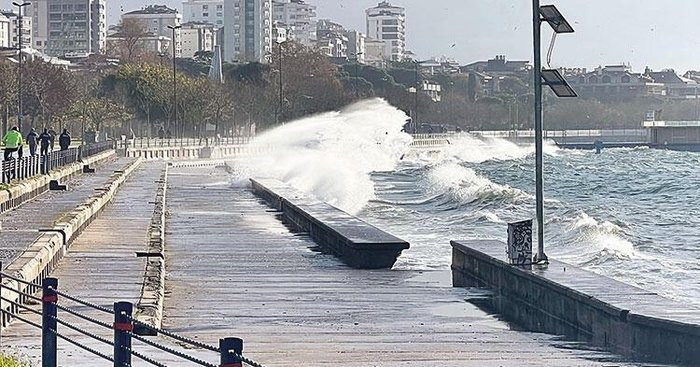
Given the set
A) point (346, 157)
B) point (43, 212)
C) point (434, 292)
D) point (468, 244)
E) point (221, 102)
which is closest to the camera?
point (434, 292)

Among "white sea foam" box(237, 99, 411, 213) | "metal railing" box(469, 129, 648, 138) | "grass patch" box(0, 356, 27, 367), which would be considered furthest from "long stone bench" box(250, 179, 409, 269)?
"metal railing" box(469, 129, 648, 138)

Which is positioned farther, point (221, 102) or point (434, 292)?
point (221, 102)

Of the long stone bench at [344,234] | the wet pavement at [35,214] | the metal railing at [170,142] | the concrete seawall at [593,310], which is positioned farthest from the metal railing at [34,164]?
the metal railing at [170,142]

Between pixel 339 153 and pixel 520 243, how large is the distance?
2536 inches

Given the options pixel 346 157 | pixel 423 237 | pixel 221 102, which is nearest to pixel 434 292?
pixel 423 237

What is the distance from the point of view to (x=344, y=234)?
1008 inches

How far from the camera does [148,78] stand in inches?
4594

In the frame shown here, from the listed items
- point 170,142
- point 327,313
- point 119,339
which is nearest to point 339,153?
point 170,142

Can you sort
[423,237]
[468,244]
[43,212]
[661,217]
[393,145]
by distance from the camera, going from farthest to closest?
[393,145] < [661,217] < [423,237] < [43,212] < [468,244]

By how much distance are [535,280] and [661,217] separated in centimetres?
3129

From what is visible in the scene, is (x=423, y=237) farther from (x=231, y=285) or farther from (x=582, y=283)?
(x=582, y=283)

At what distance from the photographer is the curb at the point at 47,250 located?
1524 centimetres

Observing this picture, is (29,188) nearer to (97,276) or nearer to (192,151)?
(97,276)

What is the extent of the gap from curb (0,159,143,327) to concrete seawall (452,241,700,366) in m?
5.46
